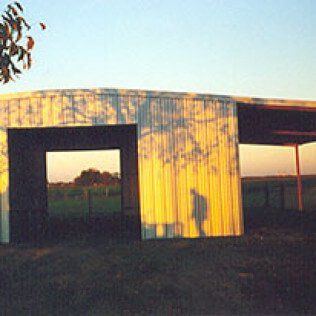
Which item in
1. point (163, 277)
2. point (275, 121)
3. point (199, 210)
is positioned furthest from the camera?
point (275, 121)

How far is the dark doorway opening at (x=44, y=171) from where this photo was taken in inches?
555

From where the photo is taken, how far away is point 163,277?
7.77 m

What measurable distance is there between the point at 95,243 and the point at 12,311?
5991mm

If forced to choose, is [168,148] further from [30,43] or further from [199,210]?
[30,43]

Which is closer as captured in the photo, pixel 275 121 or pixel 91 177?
pixel 275 121

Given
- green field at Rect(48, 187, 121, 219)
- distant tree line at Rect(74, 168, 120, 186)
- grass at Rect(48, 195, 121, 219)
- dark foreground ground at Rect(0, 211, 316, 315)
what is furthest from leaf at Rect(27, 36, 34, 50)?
distant tree line at Rect(74, 168, 120, 186)

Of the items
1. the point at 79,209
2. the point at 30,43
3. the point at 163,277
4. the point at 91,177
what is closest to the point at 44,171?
the point at 79,209

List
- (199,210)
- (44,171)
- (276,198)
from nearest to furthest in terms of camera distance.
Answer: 1. (199,210)
2. (44,171)
3. (276,198)

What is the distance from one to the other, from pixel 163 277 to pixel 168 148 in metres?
4.98

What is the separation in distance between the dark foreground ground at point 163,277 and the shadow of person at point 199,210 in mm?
515

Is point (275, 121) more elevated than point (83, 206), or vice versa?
point (275, 121)

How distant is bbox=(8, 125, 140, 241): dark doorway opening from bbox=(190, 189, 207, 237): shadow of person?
243cm

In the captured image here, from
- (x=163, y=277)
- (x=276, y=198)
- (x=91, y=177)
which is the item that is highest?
(x=91, y=177)

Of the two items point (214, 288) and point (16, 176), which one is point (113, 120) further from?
point (214, 288)
